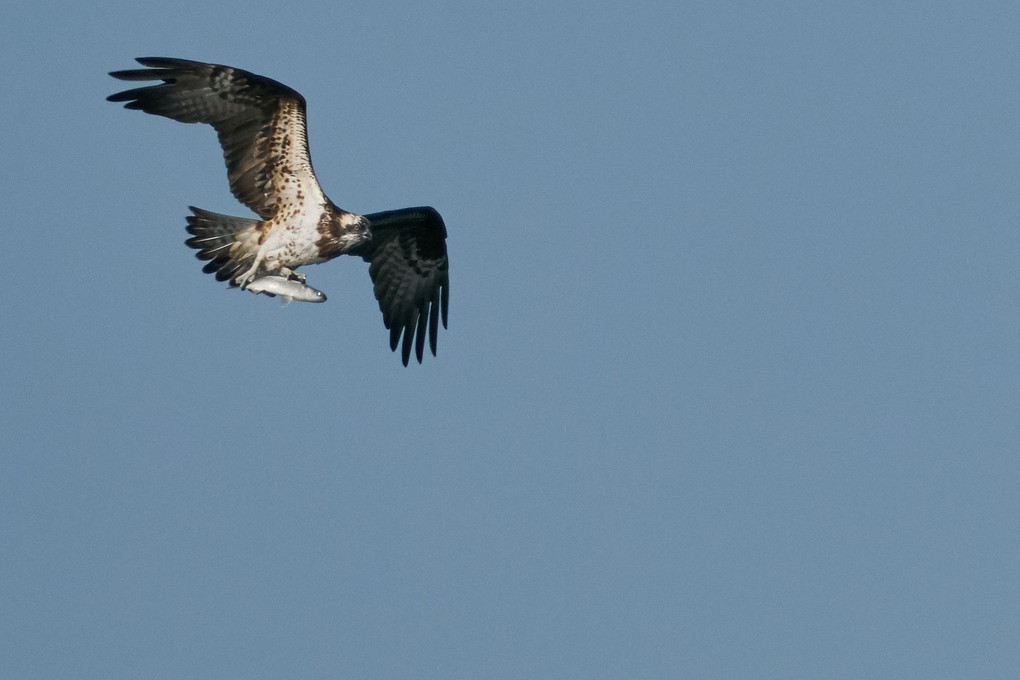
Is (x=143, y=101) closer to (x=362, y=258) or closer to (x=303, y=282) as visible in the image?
(x=303, y=282)

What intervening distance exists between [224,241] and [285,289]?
4.21ft

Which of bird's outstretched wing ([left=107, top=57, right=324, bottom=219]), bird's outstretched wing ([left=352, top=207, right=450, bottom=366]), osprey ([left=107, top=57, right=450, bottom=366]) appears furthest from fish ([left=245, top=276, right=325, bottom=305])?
bird's outstretched wing ([left=352, top=207, right=450, bottom=366])

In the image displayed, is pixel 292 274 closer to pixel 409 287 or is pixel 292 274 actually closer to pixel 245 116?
pixel 245 116

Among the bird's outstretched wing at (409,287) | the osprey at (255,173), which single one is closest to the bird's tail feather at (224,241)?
the osprey at (255,173)

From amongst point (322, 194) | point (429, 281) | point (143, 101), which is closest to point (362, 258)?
point (429, 281)

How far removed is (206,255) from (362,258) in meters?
4.30

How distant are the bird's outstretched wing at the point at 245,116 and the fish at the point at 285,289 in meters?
1.04

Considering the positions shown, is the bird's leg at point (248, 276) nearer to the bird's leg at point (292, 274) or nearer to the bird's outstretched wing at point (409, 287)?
the bird's leg at point (292, 274)

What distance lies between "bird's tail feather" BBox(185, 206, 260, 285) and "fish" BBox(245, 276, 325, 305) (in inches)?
16.6

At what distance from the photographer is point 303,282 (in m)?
16.8

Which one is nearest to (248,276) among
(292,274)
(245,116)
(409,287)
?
(292,274)

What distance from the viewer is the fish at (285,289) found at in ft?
53.4

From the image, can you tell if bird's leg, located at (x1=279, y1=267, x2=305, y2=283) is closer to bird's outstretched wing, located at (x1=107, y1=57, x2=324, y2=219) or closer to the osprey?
the osprey

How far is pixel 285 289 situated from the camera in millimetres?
16547
